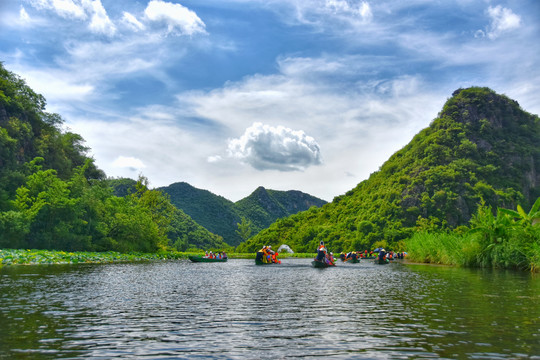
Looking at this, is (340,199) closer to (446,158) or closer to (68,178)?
(446,158)

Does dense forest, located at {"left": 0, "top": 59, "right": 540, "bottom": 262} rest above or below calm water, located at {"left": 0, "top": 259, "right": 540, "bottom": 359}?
above

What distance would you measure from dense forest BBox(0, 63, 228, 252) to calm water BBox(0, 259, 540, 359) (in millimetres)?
39391

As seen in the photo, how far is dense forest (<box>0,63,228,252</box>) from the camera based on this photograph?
176 feet

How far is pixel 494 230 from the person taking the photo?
32.2 meters

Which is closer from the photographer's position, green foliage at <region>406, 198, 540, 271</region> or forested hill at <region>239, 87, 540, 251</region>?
green foliage at <region>406, 198, 540, 271</region>

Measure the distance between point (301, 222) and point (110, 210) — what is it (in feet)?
298

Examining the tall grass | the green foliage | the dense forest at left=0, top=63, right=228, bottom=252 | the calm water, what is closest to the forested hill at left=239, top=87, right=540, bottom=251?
the dense forest at left=0, top=63, right=228, bottom=252

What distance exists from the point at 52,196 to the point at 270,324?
53.4m

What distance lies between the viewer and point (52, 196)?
55125mm

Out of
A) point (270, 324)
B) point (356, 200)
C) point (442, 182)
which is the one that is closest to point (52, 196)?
point (270, 324)

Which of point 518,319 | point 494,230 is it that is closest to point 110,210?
point 494,230

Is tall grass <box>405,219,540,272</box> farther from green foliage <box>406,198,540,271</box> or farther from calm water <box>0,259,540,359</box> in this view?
calm water <box>0,259,540,359</box>

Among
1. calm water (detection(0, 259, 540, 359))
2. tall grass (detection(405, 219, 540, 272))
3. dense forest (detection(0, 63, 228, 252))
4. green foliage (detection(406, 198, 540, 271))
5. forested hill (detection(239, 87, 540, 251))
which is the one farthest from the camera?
forested hill (detection(239, 87, 540, 251))

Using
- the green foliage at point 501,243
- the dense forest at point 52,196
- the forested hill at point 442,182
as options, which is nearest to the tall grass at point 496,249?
the green foliage at point 501,243
